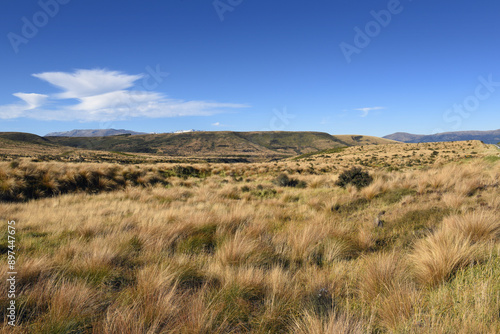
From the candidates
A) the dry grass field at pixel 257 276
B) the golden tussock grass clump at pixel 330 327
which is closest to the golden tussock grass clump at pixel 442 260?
the dry grass field at pixel 257 276

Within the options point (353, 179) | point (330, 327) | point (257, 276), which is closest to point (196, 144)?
point (353, 179)

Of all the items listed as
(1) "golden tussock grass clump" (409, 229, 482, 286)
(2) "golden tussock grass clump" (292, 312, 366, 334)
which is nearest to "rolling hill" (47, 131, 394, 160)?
(1) "golden tussock grass clump" (409, 229, 482, 286)

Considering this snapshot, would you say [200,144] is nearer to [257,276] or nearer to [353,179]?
[353,179]

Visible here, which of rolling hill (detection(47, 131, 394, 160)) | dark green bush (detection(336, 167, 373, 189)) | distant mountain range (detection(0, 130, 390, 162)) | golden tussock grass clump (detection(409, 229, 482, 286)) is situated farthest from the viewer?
rolling hill (detection(47, 131, 394, 160))

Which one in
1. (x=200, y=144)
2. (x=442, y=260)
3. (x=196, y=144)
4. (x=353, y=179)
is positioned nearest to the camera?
(x=442, y=260)

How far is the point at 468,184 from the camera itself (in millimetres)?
7168

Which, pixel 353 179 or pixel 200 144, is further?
pixel 200 144

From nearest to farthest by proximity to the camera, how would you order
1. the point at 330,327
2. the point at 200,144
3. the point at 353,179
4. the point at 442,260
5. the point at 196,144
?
1. the point at 330,327
2. the point at 442,260
3. the point at 353,179
4. the point at 196,144
5. the point at 200,144

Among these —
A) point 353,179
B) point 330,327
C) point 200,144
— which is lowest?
point 353,179

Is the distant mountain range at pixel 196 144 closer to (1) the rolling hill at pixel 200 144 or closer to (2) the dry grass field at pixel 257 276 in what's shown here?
(1) the rolling hill at pixel 200 144

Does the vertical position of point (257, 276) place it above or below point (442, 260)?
below

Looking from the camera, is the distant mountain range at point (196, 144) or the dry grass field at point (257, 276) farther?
the distant mountain range at point (196, 144)

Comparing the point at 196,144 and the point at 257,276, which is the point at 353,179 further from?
the point at 196,144

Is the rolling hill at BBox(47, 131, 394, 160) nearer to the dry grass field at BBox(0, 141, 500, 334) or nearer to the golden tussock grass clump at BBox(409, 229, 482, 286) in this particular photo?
the dry grass field at BBox(0, 141, 500, 334)
